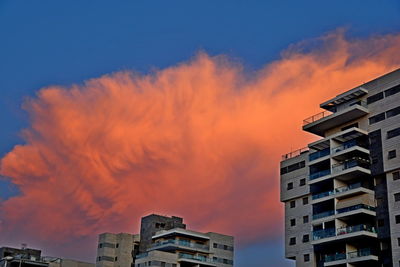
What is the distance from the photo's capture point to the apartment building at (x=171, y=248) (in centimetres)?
12500

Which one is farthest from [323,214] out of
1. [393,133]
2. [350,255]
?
[393,133]

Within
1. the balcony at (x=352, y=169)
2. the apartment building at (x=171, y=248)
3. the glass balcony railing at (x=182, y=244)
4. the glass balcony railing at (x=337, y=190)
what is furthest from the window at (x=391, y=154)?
the glass balcony railing at (x=182, y=244)

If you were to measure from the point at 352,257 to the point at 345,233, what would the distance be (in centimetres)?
324

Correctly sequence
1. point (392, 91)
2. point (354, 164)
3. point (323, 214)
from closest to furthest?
point (392, 91), point (354, 164), point (323, 214)

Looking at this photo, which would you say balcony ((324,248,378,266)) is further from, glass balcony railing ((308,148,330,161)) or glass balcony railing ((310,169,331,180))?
glass balcony railing ((308,148,330,161))

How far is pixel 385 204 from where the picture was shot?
80062mm

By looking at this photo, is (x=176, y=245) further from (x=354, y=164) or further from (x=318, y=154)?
(x=354, y=164)

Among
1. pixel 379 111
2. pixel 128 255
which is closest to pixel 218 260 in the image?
pixel 128 255

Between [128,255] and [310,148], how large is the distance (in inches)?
2626

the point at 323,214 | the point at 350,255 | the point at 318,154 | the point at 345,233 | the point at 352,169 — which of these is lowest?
the point at 350,255

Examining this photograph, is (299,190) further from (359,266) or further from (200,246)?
(200,246)

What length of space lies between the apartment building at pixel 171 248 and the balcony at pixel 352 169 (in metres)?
49.5

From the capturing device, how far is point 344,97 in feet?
289

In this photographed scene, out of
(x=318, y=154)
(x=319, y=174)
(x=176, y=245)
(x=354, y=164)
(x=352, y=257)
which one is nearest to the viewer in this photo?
(x=352, y=257)
